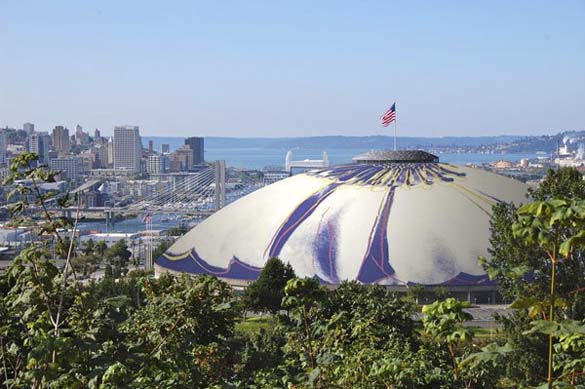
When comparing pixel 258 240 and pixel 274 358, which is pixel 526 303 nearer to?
pixel 274 358

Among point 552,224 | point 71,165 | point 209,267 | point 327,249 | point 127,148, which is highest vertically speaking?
point 552,224

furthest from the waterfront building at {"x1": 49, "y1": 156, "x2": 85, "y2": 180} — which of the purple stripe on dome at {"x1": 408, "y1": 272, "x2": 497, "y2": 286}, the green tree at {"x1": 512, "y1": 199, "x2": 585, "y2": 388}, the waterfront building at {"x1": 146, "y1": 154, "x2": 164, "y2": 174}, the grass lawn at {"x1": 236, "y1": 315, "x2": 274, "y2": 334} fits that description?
the green tree at {"x1": 512, "y1": 199, "x2": 585, "y2": 388}

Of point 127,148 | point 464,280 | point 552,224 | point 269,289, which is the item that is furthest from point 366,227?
point 127,148

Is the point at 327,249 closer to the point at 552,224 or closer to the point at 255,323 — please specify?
the point at 255,323

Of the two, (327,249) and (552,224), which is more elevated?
(552,224)

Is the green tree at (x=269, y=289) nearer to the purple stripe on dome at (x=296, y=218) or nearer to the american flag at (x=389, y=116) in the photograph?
the purple stripe on dome at (x=296, y=218)

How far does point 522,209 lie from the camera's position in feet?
13.3

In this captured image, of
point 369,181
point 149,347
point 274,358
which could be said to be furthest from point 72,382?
point 369,181

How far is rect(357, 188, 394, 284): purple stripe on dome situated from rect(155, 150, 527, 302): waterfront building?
1.5 inches

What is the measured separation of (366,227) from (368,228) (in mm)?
92

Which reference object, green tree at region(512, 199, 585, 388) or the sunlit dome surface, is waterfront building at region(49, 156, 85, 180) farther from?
green tree at region(512, 199, 585, 388)

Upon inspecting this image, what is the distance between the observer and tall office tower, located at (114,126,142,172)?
636 ft

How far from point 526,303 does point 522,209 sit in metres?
0.49

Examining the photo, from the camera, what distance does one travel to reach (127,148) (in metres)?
195
